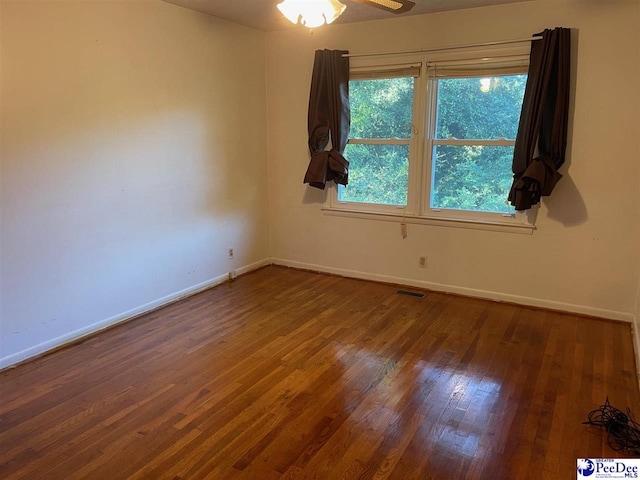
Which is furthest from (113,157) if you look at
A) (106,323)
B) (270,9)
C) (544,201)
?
(544,201)

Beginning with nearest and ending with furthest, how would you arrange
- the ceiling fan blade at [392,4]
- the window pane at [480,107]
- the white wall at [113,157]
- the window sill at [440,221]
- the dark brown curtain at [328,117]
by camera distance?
the ceiling fan blade at [392,4], the white wall at [113,157], the window pane at [480,107], the window sill at [440,221], the dark brown curtain at [328,117]

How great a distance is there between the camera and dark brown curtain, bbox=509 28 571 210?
10.9ft

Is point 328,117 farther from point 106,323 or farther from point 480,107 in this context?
point 106,323

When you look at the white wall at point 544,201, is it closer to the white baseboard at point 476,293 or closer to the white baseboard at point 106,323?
the white baseboard at point 476,293

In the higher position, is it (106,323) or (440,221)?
(440,221)

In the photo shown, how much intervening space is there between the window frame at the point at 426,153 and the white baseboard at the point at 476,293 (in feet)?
1.87

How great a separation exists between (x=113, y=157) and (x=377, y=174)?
230cm

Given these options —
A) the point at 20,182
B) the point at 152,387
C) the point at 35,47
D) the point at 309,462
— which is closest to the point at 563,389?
the point at 309,462

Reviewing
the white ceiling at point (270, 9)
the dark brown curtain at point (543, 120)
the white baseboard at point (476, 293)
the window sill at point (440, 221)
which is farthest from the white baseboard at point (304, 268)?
the white ceiling at point (270, 9)

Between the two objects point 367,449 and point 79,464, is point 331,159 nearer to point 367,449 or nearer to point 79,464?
point 367,449

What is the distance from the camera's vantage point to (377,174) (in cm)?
437

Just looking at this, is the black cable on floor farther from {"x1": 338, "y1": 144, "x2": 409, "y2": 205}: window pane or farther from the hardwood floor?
{"x1": 338, "y1": 144, "x2": 409, "y2": 205}: window pane

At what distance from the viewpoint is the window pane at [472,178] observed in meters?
3.78

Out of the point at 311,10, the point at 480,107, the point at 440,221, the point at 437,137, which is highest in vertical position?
the point at 311,10
